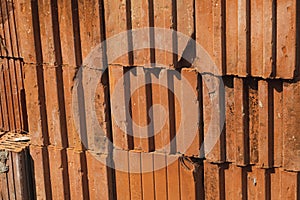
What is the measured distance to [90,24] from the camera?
4.09 m

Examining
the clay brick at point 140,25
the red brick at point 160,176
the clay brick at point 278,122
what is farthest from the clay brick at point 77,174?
the clay brick at point 278,122

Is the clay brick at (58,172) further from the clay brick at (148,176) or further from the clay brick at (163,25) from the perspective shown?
the clay brick at (163,25)

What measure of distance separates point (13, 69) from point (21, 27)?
147 centimetres

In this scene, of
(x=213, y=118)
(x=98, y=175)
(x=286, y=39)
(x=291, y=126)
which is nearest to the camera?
(x=286, y=39)

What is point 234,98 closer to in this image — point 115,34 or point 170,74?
point 170,74

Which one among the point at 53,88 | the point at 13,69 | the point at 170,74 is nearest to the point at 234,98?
the point at 170,74

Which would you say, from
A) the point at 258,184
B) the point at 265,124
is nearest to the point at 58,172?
the point at 258,184

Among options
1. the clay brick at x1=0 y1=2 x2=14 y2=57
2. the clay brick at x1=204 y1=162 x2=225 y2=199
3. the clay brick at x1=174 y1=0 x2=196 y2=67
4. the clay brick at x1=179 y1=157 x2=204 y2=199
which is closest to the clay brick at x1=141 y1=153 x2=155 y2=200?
the clay brick at x1=179 y1=157 x2=204 y2=199

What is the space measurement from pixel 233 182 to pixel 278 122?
23.5 inches

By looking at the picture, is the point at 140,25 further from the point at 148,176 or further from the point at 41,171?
the point at 41,171

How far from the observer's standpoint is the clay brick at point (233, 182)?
13.0ft

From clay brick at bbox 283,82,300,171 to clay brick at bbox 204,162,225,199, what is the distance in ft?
1.66

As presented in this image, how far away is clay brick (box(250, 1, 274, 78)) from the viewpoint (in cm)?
352

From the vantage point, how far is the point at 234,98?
3814mm
